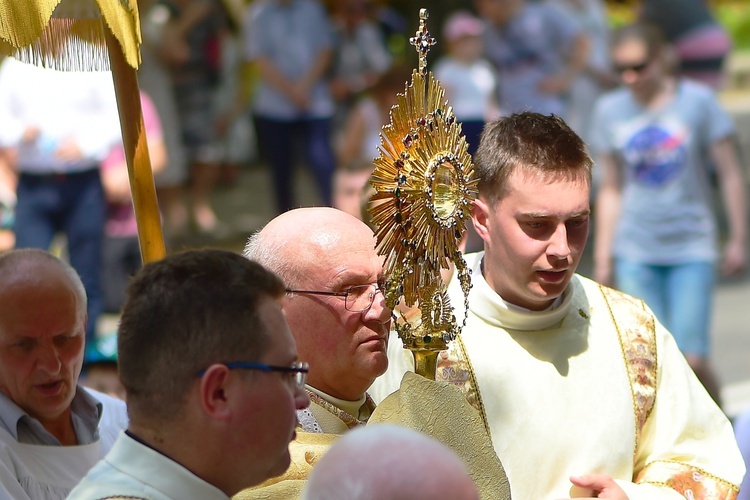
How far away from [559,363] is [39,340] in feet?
4.29

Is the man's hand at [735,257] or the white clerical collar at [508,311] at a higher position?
the white clerical collar at [508,311]

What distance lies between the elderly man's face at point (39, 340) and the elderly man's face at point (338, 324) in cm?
67

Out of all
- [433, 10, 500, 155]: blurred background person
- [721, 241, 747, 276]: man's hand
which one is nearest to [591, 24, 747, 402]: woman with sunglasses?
[721, 241, 747, 276]: man's hand

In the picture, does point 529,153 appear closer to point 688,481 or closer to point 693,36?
point 688,481

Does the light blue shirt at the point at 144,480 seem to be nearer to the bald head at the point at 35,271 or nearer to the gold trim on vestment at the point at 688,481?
the bald head at the point at 35,271

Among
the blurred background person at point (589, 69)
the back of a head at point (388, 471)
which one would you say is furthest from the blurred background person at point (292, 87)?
the back of a head at point (388, 471)

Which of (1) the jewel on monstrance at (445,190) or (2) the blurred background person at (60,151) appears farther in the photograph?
(2) the blurred background person at (60,151)

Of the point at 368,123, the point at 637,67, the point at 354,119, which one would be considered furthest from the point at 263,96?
the point at 637,67

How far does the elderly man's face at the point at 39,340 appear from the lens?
10.9ft

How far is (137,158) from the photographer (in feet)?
9.98

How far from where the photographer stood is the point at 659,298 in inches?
259

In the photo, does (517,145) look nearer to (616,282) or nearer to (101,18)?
(101,18)

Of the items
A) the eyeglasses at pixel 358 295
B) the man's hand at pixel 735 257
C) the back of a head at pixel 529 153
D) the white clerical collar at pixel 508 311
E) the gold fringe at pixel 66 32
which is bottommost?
the man's hand at pixel 735 257

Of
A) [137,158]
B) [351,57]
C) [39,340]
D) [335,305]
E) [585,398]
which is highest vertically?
[137,158]
